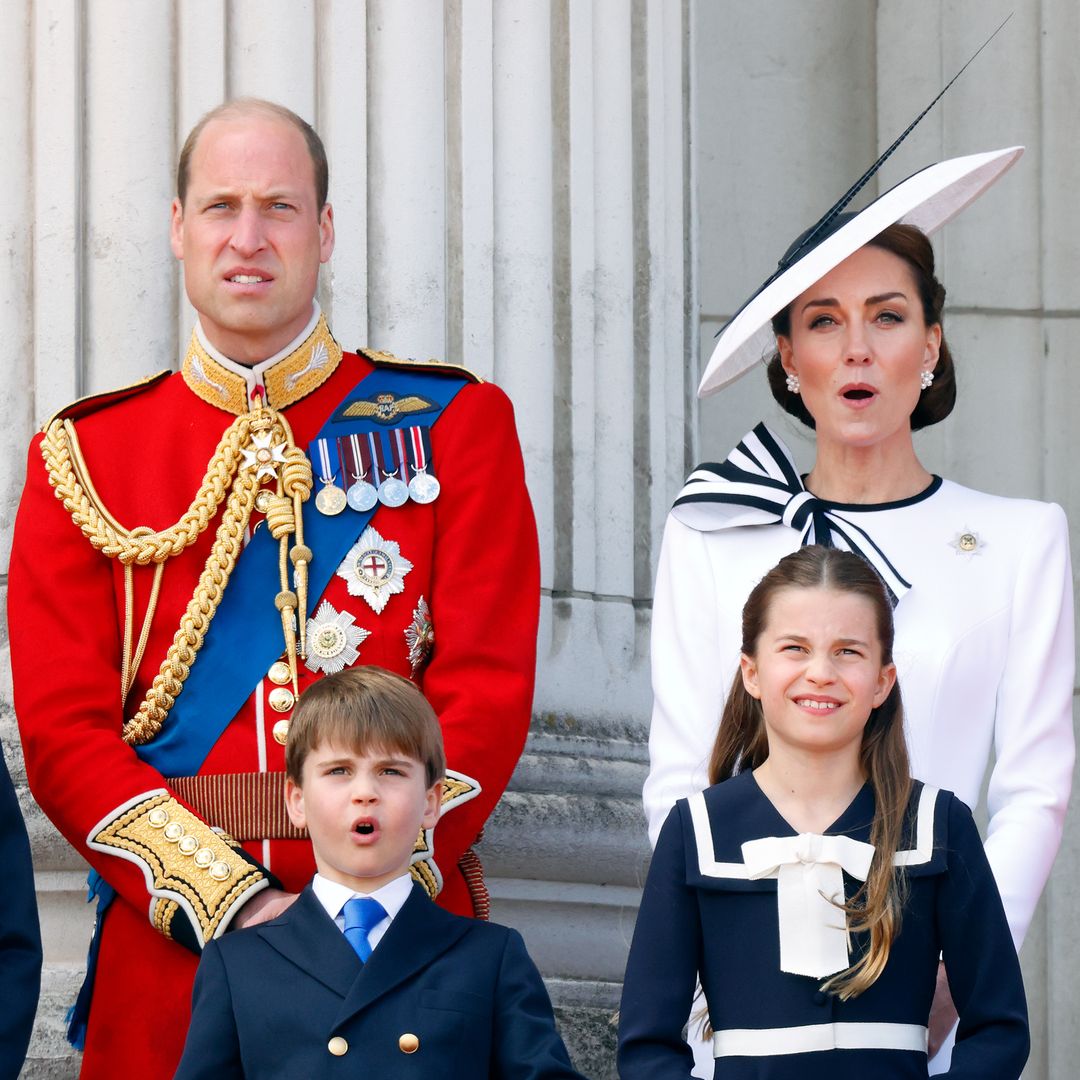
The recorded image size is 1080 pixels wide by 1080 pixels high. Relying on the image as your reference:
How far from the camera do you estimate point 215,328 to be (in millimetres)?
4465

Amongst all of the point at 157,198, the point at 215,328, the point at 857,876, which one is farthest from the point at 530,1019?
the point at 157,198

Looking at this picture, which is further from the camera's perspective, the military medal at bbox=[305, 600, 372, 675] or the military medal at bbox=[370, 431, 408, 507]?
the military medal at bbox=[370, 431, 408, 507]

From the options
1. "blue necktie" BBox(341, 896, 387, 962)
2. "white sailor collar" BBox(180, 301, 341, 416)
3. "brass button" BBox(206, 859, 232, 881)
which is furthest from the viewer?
"white sailor collar" BBox(180, 301, 341, 416)

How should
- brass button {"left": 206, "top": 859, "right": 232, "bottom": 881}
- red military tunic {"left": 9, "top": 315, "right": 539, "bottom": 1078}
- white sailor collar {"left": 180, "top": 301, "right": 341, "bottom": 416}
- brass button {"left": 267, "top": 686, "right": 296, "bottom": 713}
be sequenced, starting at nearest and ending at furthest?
brass button {"left": 206, "top": 859, "right": 232, "bottom": 881} < red military tunic {"left": 9, "top": 315, "right": 539, "bottom": 1078} < brass button {"left": 267, "top": 686, "right": 296, "bottom": 713} < white sailor collar {"left": 180, "top": 301, "right": 341, "bottom": 416}

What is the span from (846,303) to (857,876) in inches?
41.0

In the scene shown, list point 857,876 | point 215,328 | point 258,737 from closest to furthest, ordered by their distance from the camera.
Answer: point 857,876
point 258,737
point 215,328

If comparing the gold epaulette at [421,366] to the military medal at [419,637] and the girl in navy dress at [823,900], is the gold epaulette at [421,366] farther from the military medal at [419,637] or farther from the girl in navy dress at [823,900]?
the girl in navy dress at [823,900]

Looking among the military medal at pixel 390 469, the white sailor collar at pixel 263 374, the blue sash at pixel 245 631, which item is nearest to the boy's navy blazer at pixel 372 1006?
the blue sash at pixel 245 631

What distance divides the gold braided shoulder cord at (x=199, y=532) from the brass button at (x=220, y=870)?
1.04 ft

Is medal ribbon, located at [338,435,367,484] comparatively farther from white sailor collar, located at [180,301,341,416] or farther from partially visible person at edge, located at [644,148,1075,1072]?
partially visible person at edge, located at [644,148,1075,1072]

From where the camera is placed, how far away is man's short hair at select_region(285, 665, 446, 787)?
3.75 metres

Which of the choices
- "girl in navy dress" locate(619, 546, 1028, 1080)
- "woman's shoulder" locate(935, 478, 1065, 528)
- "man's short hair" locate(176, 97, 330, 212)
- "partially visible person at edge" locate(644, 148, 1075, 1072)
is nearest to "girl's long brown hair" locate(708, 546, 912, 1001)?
"girl in navy dress" locate(619, 546, 1028, 1080)

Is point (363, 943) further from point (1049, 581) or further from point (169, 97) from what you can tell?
point (169, 97)

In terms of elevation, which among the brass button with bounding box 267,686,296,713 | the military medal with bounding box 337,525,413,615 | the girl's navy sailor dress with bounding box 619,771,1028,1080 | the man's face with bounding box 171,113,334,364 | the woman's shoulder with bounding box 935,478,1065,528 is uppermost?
the man's face with bounding box 171,113,334,364
